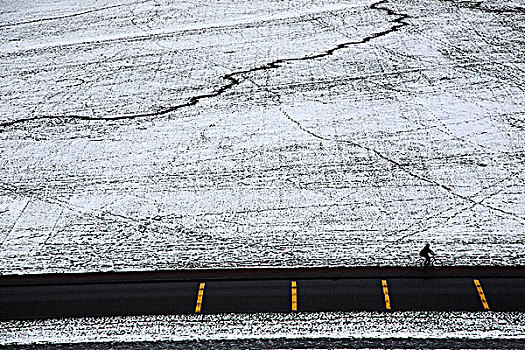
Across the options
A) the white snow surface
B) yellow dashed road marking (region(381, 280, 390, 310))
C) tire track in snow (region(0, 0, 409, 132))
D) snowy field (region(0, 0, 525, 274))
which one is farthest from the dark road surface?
tire track in snow (region(0, 0, 409, 132))

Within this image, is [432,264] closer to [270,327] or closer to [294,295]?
[294,295]

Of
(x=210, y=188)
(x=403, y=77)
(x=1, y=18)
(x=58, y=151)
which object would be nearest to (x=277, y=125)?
(x=210, y=188)

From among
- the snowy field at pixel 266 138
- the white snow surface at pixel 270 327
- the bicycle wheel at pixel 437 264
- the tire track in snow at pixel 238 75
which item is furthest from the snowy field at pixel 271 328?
the tire track in snow at pixel 238 75

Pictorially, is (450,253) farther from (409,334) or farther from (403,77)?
(403,77)

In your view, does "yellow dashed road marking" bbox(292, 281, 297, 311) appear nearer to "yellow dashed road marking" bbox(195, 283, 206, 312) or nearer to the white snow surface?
the white snow surface

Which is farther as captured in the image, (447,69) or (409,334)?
(447,69)

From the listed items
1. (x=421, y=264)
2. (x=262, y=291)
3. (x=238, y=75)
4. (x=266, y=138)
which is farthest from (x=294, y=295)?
(x=238, y=75)
